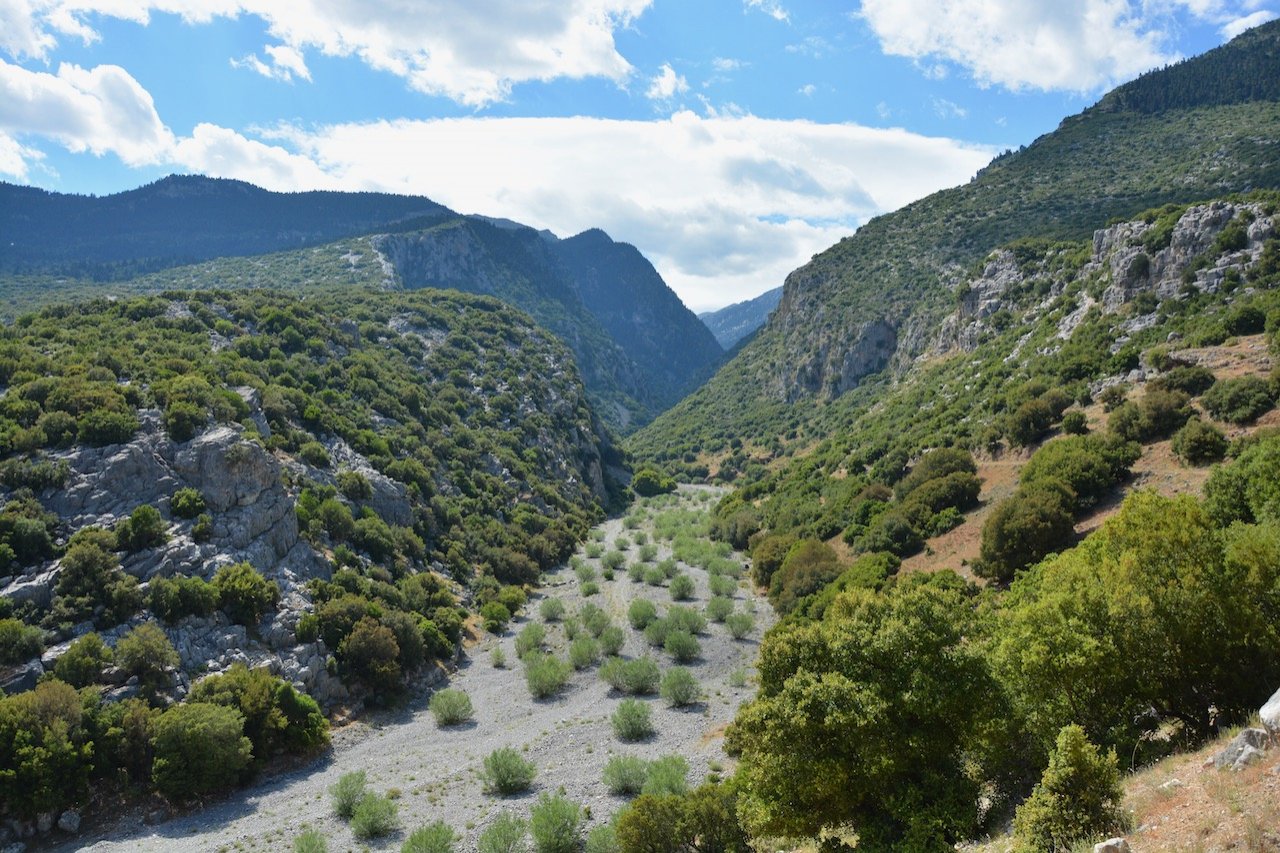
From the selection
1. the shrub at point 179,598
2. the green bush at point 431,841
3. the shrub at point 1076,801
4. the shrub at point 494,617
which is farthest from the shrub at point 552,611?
the shrub at point 1076,801

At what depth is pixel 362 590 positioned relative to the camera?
138 feet

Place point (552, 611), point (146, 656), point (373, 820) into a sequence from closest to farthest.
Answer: point (373, 820) → point (146, 656) → point (552, 611)

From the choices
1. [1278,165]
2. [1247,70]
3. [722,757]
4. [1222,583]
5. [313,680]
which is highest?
[1247,70]

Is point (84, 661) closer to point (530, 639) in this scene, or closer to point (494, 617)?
point (530, 639)

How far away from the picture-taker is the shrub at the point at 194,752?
27031 millimetres

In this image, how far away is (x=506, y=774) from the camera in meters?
27.2

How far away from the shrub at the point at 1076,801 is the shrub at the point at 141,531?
39.3 metres

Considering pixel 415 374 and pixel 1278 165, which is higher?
pixel 1278 165

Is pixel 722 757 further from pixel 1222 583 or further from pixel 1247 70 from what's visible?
pixel 1247 70

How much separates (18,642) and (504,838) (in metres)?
22.6

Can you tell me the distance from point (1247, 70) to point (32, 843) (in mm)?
144501

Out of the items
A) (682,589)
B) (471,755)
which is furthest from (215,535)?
(682,589)

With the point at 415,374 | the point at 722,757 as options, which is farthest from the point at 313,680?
the point at 415,374

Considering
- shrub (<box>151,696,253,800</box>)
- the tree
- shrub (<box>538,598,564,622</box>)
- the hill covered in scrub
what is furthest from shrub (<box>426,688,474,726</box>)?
the tree
